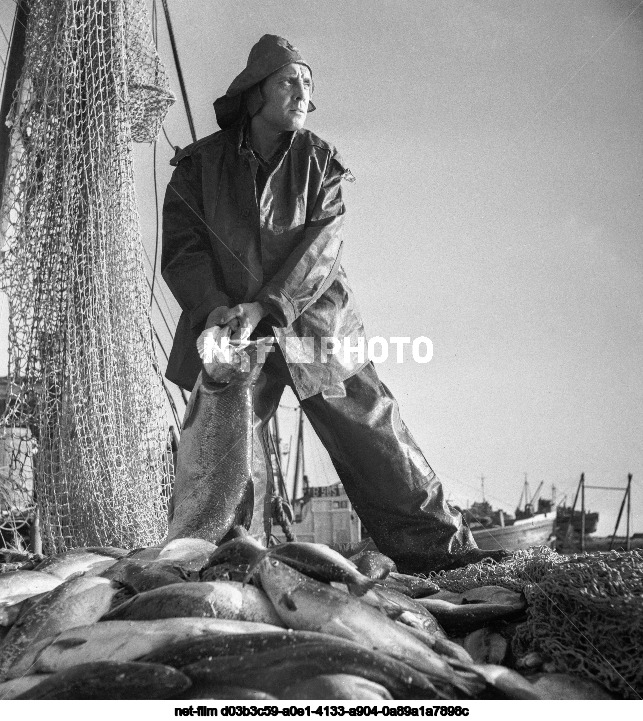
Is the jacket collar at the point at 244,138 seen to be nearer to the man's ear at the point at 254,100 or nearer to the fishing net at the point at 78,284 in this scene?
the man's ear at the point at 254,100

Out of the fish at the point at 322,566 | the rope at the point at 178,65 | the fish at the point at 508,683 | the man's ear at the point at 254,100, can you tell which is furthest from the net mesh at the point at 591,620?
the rope at the point at 178,65

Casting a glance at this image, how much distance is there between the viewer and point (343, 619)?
264 cm

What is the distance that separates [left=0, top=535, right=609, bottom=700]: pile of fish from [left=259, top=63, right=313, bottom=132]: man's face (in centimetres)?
224

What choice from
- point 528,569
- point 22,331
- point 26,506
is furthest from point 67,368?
point 528,569

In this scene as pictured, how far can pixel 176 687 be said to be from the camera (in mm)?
2320

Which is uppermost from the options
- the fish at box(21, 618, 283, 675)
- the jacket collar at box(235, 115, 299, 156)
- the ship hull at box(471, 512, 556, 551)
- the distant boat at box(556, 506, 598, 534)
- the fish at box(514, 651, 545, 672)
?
the jacket collar at box(235, 115, 299, 156)

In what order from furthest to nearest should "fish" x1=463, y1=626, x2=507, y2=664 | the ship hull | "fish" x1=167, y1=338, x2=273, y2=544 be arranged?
1. the ship hull
2. "fish" x1=167, y1=338, x2=273, y2=544
3. "fish" x1=463, y1=626, x2=507, y2=664

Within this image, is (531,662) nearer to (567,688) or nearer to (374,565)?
(567,688)

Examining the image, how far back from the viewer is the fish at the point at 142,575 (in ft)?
10.0

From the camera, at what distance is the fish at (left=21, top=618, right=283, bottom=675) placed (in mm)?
2492

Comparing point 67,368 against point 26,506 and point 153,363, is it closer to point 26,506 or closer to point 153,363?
point 153,363

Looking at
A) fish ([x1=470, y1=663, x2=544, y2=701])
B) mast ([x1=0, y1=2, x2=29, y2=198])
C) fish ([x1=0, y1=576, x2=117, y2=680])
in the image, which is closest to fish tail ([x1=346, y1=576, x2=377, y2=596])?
fish ([x1=470, y1=663, x2=544, y2=701])

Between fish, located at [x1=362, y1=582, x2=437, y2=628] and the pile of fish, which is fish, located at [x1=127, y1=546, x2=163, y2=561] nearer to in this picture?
the pile of fish

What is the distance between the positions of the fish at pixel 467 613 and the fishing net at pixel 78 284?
3281mm
